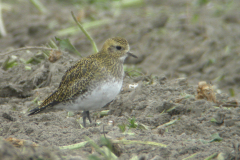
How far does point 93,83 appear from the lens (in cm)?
508

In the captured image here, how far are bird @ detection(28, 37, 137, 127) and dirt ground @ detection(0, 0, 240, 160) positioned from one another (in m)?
0.26

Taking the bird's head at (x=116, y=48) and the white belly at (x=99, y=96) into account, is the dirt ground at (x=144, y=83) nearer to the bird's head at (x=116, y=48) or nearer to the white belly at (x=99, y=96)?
the white belly at (x=99, y=96)

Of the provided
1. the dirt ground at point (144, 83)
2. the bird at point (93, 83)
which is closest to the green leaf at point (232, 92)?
the dirt ground at point (144, 83)

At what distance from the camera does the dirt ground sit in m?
4.09

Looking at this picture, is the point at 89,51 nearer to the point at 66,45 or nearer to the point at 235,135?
the point at 66,45

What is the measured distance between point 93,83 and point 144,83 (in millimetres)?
1725

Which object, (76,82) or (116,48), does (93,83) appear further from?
(116,48)

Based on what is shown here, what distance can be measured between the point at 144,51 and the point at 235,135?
19.9 ft

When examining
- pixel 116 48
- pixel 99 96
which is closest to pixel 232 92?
pixel 116 48

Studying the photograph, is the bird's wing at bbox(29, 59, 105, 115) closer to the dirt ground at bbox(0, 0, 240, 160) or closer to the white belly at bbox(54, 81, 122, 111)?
the white belly at bbox(54, 81, 122, 111)

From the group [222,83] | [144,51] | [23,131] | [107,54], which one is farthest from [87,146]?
[144,51]

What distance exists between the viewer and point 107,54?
554 centimetres

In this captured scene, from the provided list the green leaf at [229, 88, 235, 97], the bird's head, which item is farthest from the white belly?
the green leaf at [229, 88, 235, 97]

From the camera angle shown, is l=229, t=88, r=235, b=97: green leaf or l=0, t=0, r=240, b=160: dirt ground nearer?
l=0, t=0, r=240, b=160: dirt ground
